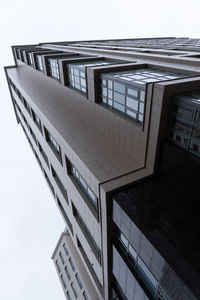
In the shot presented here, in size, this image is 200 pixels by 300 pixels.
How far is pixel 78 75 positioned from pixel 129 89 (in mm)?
8807

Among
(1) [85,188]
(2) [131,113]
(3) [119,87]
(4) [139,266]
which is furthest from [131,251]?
(3) [119,87]

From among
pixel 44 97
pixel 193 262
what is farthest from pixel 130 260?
pixel 44 97

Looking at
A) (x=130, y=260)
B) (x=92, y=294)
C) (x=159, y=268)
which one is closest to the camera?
(x=159, y=268)

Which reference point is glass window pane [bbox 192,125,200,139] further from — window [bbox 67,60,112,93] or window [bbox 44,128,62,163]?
window [bbox 44,128,62,163]

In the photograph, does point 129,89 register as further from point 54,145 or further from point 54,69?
point 54,69

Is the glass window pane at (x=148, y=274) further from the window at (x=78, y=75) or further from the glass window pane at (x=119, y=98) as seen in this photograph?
the window at (x=78, y=75)

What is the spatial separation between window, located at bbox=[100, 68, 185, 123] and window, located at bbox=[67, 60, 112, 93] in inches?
133

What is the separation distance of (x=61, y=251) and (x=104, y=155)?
35.5 meters

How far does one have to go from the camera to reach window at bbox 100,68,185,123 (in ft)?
45.2

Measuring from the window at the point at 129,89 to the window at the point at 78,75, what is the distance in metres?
3.38

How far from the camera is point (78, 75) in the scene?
822 inches

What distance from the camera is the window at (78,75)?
19.9m

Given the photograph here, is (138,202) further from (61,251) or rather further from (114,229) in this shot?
(61,251)

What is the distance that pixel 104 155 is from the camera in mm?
17266
